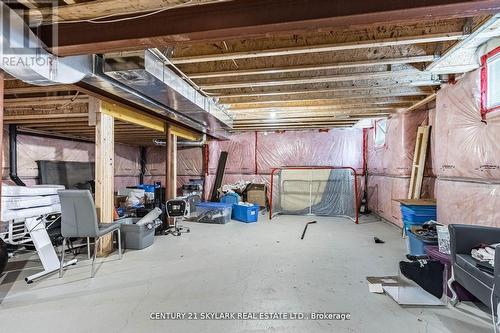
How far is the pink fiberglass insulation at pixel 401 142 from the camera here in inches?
175

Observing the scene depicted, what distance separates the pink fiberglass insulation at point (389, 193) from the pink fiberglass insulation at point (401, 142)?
7.0 inches

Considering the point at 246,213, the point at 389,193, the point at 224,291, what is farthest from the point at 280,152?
the point at 224,291

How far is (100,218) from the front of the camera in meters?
3.27

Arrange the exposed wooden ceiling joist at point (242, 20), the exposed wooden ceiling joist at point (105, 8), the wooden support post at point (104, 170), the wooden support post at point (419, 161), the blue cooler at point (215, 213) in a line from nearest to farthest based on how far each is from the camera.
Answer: the exposed wooden ceiling joist at point (242, 20)
the exposed wooden ceiling joist at point (105, 8)
the wooden support post at point (104, 170)
the wooden support post at point (419, 161)
the blue cooler at point (215, 213)

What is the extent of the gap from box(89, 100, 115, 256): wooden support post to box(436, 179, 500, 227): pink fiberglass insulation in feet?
13.6

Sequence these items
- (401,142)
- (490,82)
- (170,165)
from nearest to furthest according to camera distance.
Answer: (490,82) < (401,142) < (170,165)

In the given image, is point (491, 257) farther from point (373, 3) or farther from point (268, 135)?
point (268, 135)

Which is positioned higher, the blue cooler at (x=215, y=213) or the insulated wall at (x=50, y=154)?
the insulated wall at (x=50, y=154)

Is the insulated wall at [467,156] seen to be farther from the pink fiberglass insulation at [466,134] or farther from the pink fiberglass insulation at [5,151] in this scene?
the pink fiberglass insulation at [5,151]

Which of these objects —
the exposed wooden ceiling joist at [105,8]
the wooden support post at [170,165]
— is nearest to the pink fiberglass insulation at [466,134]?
the exposed wooden ceiling joist at [105,8]

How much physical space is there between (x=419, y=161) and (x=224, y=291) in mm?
3736

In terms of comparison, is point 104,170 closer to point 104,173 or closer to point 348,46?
point 104,173

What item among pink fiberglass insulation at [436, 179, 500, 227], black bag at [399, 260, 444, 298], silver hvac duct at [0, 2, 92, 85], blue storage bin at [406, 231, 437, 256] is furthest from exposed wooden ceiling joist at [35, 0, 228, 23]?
blue storage bin at [406, 231, 437, 256]

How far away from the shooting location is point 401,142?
4.55 meters
